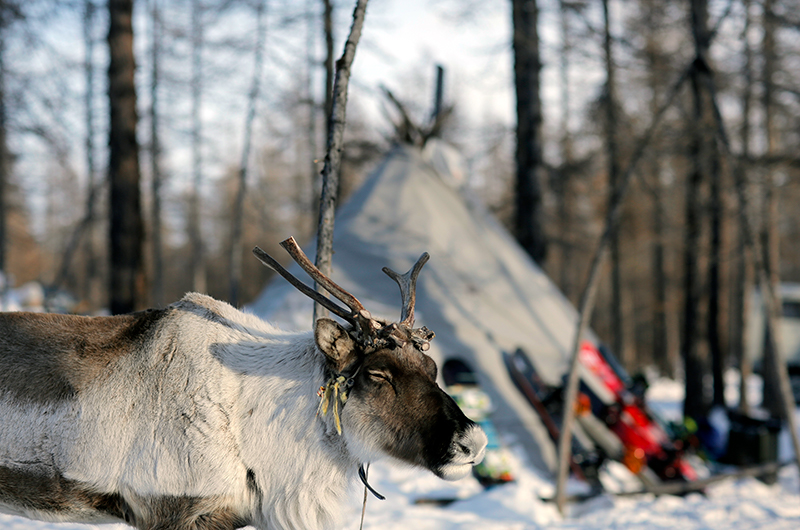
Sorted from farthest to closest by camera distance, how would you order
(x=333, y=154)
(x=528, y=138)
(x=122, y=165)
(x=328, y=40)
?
(x=328, y=40), (x=528, y=138), (x=122, y=165), (x=333, y=154)

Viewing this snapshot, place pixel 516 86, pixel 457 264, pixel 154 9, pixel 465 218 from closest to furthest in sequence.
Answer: pixel 457 264
pixel 465 218
pixel 516 86
pixel 154 9

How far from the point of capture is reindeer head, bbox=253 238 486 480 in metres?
2.64

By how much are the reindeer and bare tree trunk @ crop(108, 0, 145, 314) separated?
5979 millimetres

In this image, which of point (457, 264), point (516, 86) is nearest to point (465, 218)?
point (457, 264)

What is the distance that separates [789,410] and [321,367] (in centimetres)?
538

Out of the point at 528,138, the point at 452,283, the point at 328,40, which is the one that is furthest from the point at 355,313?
the point at 328,40

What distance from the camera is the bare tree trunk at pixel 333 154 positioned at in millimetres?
3924

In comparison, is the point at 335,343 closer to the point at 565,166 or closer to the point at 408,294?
the point at 408,294

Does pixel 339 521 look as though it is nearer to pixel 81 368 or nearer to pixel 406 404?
pixel 406 404

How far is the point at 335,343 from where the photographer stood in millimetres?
2691

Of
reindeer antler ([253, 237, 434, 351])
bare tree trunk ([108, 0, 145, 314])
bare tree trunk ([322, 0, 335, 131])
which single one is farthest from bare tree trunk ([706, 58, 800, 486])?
bare tree trunk ([108, 0, 145, 314])

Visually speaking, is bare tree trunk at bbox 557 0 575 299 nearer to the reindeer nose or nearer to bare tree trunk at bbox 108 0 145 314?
bare tree trunk at bbox 108 0 145 314

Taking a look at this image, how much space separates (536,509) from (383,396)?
11.7ft

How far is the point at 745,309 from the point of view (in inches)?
475
